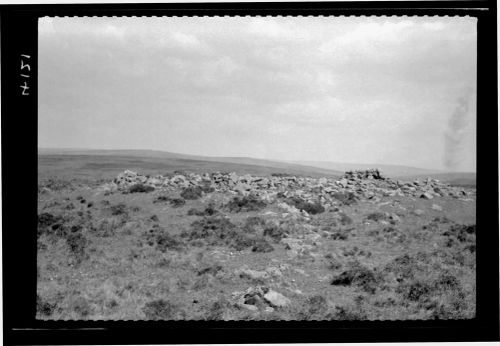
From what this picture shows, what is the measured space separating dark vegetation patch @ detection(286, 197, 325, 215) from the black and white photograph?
19mm

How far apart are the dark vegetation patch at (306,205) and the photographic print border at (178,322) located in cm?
195

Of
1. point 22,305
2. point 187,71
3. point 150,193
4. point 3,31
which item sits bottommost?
point 22,305

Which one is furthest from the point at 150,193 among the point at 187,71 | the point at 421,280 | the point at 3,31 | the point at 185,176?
the point at 421,280

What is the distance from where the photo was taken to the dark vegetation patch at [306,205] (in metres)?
8.81

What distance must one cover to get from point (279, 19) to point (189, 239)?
165 inches

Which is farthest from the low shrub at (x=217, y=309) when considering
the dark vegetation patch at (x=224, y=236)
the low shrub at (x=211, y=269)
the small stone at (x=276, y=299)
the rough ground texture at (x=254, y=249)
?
the dark vegetation patch at (x=224, y=236)

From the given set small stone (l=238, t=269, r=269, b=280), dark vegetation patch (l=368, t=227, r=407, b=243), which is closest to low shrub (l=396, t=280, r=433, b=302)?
dark vegetation patch (l=368, t=227, r=407, b=243)

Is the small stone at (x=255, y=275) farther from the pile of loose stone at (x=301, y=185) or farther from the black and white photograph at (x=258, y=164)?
the pile of loose stone at (x=301, y=185)

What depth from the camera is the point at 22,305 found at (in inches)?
328

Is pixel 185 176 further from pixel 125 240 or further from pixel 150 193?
pixel 125 240

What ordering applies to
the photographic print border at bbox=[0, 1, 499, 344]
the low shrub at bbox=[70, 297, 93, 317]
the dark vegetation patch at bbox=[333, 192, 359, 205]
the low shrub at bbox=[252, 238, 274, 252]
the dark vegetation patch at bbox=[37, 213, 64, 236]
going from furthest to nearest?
1. the dark vegetation patch at bbox=[333, 192, 359, 205]
2. the low shrub at bbox=[252, 238, 274, 252]
3. the dark vegetation patch at bbox=[37, 213, 64, 236]
4. the low shrub at bbox=[70, 297, 93, 317]
5. the photographic print border at bbox=[0, 1, 499, 344]

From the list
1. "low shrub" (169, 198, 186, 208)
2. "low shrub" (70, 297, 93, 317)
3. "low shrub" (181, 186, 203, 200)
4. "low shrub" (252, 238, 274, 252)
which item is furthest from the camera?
"low shrub" (181, 186, 203, 200)

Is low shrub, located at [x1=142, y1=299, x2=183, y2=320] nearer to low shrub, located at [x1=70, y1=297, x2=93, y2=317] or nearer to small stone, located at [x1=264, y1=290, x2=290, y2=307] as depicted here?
low shrub, located at [x1=70, y1=297, x2=93, y2=317]

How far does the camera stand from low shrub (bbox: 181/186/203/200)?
9.05 metres
